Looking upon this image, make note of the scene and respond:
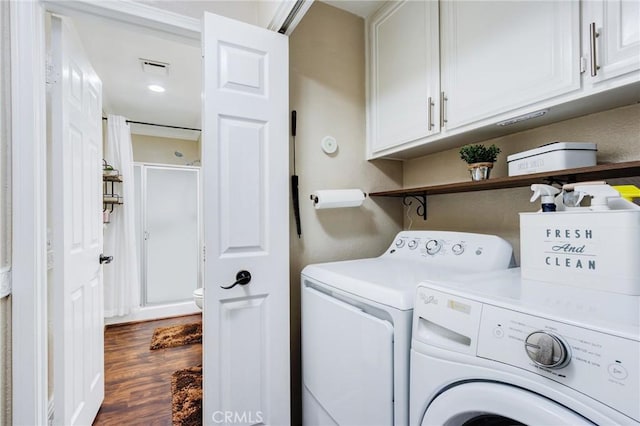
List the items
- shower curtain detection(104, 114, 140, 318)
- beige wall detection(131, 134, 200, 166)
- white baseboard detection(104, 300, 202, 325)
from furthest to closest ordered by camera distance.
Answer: beige wall detection(131, 134, 200, 166) → white baseboard detection(104, 300, 202, 325) → shower curtain detection(104, 114, 140, 318)

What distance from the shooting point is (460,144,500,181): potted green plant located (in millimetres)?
1275

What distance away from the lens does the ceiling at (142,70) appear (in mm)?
1684

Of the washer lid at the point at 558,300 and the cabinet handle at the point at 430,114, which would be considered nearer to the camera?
the washer lid at the point at 558,300

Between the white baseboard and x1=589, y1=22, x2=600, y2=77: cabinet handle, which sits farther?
the white baseboard

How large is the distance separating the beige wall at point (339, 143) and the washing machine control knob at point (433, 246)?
399mm

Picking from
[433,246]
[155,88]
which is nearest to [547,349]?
[433,246]

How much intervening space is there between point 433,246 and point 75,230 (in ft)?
5.74

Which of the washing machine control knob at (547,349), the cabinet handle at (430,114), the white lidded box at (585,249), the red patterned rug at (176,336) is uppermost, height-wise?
the cabinet handle at (430,114)

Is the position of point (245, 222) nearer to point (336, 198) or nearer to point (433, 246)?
point (336, 198)

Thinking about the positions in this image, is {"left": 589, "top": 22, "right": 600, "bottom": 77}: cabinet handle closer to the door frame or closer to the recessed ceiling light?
the door frame

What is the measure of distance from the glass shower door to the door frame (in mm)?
2683

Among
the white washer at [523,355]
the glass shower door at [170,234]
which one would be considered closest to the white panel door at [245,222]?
the white washer at [523,355]

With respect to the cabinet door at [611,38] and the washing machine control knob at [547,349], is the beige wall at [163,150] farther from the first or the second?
the washing machine control knob at [547,349]

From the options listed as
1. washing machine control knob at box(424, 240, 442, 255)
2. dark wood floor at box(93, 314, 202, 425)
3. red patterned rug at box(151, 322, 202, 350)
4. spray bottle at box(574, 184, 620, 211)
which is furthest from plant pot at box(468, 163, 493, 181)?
red patterned rug at box(151, 322, 202, 350)
